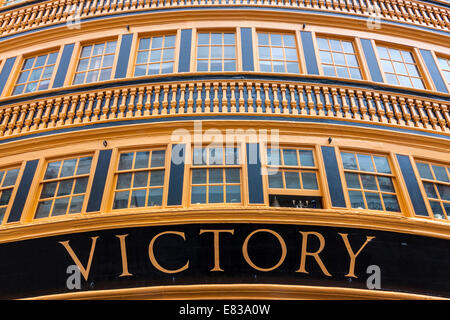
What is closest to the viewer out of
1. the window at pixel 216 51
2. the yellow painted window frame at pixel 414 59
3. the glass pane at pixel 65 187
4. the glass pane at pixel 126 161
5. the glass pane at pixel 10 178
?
the glass pane at pixel 65 187

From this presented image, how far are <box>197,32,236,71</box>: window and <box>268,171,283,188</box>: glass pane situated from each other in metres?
3.12

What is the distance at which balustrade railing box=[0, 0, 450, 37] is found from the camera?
9.87 m

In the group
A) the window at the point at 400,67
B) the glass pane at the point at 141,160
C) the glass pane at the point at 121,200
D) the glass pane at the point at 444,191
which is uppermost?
the window at the point at 400,67

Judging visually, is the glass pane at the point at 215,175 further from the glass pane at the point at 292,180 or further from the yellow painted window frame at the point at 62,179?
the yellow painted window frame at the point at 62,179

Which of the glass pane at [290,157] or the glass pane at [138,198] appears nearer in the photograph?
the glass pane at [138,198]

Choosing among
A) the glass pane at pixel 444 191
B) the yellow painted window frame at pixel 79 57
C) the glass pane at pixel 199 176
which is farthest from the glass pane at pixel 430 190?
the yellow painted window frame at pixel 79 57

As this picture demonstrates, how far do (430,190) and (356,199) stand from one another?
1692 millimetres

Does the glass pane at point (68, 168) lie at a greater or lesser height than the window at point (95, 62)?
lesser

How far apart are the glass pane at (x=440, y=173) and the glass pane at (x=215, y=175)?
4.56 meters

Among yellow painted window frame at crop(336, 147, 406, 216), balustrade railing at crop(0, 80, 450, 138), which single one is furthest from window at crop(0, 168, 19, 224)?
yellow painted window frame at crop(336, 147, 406, 216)

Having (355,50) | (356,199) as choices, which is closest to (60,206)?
(356,199)

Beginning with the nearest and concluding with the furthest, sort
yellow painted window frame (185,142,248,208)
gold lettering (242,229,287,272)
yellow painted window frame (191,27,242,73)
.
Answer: gold lettering (242,229,287,272) → yellow painted window frame (185,142,248,208) → yellow painted window frame (191,27,242,73)

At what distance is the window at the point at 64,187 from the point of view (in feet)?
22.5

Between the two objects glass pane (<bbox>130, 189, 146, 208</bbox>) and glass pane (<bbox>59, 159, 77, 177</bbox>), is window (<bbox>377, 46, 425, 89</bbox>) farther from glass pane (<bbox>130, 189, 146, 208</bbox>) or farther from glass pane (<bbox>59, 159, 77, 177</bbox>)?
glass pane (<bbox>59, 159, 77, 177</bbox>)
